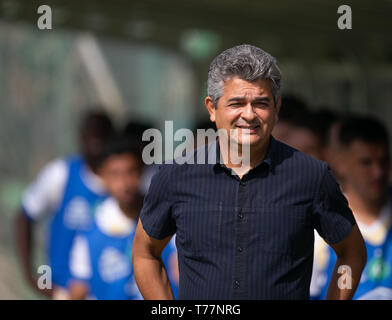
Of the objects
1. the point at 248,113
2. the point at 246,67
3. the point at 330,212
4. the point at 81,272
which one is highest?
the point at 246,67

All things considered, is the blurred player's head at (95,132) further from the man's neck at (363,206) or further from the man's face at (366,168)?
the man's neck at (363,206)

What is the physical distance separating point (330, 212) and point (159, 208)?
462 millimetres

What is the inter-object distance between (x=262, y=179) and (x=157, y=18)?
4.90 m

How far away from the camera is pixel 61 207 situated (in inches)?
175

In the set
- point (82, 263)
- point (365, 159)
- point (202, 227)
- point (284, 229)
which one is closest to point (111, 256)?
point (82, 263)

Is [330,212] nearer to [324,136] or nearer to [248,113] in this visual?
[248,113]

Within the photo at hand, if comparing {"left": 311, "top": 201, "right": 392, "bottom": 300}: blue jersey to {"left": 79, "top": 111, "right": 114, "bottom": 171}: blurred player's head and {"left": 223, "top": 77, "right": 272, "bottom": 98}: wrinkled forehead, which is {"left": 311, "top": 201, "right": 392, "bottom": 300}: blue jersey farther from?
{"left": 79, "top": 111, "right": 114, "bottom": 171}: blurred player's head

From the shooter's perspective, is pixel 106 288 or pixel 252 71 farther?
pixel 106 288

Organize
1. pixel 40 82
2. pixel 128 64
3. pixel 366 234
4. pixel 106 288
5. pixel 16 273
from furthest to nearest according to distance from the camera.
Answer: pixel 128 64, pixel 40 82, pixel 16 273, pixel 106 288, pixel 366 234

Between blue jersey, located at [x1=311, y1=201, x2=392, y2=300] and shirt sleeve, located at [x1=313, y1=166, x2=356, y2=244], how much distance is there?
88 centimetres

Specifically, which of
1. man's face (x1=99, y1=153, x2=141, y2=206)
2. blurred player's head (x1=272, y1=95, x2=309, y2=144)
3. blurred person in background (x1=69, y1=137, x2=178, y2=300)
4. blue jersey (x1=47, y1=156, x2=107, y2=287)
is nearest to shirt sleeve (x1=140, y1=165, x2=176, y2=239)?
blurred person in background (x1=69, y1=137, x2=178, y2=300)
